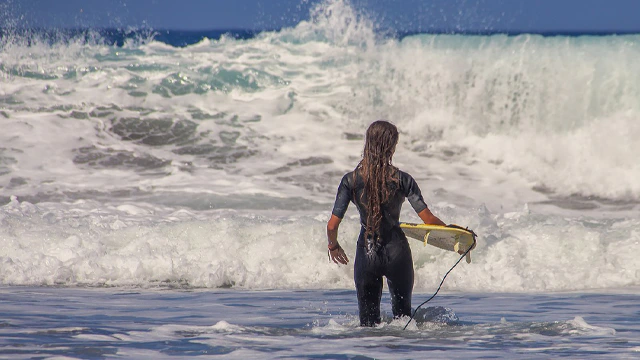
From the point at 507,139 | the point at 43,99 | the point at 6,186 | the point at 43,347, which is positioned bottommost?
the point at 43,347

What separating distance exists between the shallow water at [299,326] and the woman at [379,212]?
1.45 feet

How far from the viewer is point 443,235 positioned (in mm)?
6246

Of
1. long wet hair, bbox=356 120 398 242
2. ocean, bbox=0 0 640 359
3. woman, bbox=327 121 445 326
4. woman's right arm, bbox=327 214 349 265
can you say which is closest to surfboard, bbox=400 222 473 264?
woman, bbox=327 121 445 326

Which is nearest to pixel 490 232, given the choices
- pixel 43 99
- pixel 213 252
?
pixel 213 252

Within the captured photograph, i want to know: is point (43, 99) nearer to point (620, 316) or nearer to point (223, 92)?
point (223, 92)

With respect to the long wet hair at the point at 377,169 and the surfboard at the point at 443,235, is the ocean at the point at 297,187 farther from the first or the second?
the long wet hair at the point at 377,169

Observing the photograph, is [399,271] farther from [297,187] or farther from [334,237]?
[297,187]

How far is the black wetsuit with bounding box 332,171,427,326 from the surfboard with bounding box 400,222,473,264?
0.11 meters

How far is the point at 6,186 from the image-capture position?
14773 millimetres

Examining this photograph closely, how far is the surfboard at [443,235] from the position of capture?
19.7ft

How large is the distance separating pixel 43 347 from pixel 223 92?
14902 millimetres

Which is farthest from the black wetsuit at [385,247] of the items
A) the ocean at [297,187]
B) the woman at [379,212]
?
the ocean at [297,187]

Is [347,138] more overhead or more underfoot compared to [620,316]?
more overhead

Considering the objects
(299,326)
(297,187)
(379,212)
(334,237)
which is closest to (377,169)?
(379,212)
